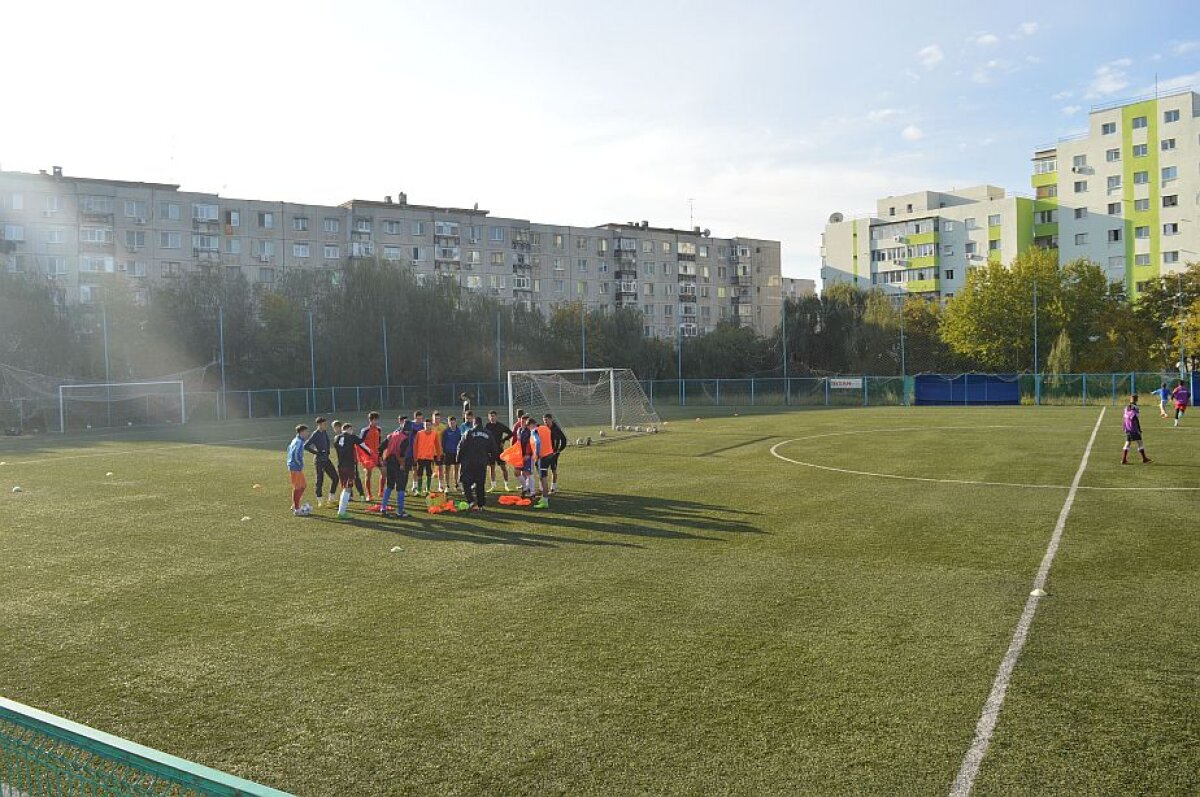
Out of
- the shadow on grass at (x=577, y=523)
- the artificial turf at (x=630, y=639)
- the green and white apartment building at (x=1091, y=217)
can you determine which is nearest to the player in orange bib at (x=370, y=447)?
the shadow on grass at (x=577, y=523)

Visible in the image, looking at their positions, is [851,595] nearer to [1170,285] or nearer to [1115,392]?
[1115,392]

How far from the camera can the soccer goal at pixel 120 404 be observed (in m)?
48.1

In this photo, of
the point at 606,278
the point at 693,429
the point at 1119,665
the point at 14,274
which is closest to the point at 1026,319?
the point at 693,429

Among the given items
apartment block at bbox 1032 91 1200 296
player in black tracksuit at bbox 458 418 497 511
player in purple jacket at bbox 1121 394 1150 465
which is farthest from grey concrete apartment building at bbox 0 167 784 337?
player in purple jacket at bbox 1121 394 1150 465

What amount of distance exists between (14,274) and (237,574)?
185 ft

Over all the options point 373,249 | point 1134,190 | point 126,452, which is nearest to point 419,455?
point 126,452

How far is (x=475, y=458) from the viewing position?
18016 millimetres

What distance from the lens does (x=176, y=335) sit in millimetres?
59844

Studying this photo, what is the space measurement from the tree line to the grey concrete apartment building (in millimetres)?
3535

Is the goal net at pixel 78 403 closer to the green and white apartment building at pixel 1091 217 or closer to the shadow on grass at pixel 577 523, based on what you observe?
the shadow on grass at pixel 577 523

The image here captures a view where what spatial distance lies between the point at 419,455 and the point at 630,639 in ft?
34.3

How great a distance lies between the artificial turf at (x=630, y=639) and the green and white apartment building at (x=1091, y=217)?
244 feet

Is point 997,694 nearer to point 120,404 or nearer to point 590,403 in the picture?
point 590,403

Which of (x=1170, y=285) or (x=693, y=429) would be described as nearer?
(x=693, y=429)
